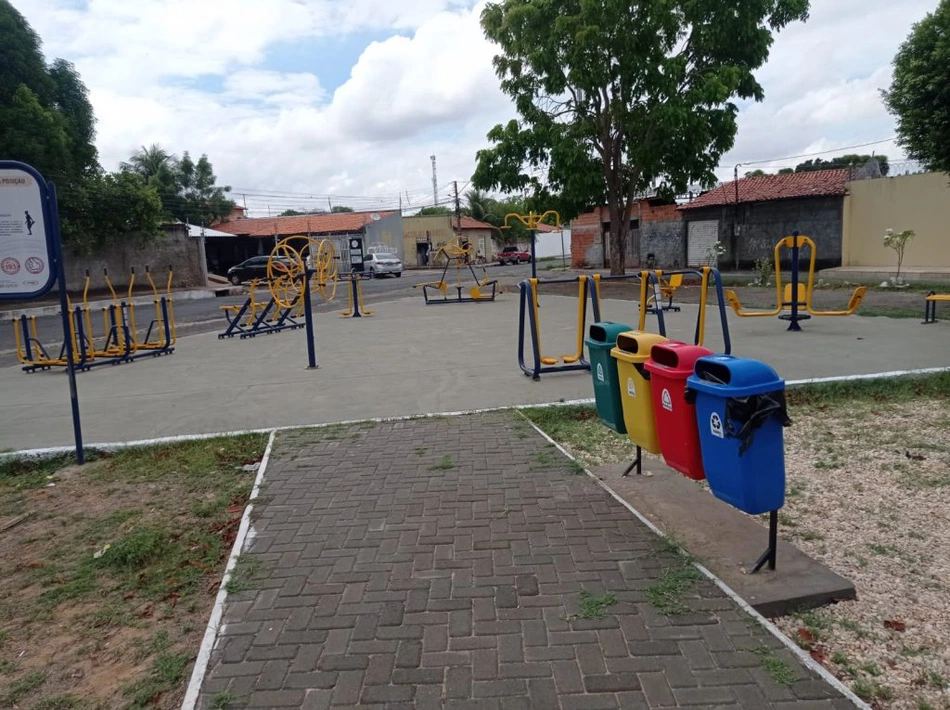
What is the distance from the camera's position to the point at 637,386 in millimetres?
4078

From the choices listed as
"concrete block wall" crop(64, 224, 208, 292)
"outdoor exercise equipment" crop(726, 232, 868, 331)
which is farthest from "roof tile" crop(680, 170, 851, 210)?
"concrete block wall" crop(64, 224, 208, 292)

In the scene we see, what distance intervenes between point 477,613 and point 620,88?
2047 cm

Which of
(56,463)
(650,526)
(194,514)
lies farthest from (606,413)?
(56,463)

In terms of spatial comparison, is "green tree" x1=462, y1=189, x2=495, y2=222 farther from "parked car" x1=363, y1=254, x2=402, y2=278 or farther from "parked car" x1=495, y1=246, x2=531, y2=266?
"parked car" x1=363, y1=254, x2=402, y2=278

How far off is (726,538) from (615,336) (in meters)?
1.49

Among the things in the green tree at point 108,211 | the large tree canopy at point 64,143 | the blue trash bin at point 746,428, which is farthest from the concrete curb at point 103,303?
the blue trash bin at point 746,428

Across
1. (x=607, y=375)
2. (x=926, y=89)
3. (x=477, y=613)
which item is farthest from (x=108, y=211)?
(x=477, y=613)

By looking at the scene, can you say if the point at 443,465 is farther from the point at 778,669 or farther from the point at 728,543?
the point at 778,669

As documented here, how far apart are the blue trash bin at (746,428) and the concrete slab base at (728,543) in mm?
367

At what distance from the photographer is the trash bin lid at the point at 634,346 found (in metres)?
4.04

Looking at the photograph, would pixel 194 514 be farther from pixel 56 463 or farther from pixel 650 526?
pixel 650 526

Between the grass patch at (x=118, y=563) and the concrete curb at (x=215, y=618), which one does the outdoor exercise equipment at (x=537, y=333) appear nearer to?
the grass patch at (x=118, y=563)

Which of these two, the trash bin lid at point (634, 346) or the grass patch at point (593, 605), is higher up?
the trash bin lid at point (634, 346)

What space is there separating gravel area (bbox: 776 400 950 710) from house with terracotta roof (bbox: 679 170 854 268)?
970 inches
